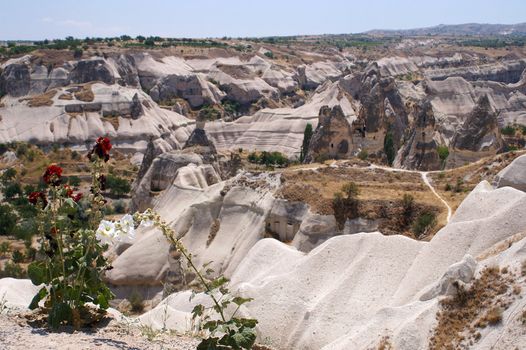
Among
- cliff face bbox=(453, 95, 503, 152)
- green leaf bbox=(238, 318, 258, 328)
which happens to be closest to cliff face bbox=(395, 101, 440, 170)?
cliff face bbox=(453, 95, 503, 152)

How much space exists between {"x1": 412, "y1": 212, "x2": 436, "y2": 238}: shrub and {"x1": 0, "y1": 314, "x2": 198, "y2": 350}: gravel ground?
15.7m

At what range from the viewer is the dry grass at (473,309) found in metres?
11.2

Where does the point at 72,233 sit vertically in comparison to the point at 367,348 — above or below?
above

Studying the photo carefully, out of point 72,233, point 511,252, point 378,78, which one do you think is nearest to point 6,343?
point 72,233

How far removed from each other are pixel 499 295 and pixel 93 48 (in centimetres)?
10218

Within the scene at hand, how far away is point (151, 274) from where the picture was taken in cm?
2809

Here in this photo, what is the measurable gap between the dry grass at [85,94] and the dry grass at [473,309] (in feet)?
228

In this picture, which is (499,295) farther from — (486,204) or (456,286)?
(486,204)

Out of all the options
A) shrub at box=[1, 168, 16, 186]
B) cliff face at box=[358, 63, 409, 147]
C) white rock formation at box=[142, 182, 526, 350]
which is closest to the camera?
white rock formation at box=[142, 182, 526, 350]

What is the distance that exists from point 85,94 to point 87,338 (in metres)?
71.8

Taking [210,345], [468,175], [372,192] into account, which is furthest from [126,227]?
[468,175]

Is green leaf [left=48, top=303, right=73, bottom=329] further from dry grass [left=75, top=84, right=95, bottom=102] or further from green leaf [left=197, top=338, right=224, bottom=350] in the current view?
dry grass [left=75, top=84, right=95, bottom=102]

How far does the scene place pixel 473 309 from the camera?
11.7 m

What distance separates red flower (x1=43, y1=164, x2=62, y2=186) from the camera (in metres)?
9.36
